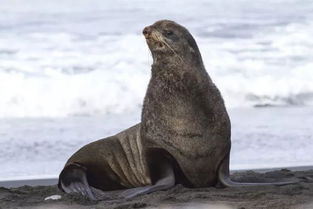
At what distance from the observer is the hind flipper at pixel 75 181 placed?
5707 mm

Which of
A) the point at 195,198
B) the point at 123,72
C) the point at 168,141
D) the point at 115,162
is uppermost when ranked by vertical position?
A: the point at 123,72

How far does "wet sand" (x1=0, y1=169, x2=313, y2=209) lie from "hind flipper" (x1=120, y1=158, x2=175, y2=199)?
0.17 feet

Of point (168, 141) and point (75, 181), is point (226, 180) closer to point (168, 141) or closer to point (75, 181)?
point (168, 141)

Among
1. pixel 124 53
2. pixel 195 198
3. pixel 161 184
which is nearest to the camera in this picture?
pixel 195 198

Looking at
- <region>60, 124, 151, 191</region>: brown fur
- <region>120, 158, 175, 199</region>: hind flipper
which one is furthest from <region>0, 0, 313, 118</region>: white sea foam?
<region>120, 158, 175, 199</region>: hind flipper

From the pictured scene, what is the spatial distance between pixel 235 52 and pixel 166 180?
8.75 metres

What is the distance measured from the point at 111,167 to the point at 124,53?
8.29 m

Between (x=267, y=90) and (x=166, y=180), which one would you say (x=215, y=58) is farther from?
(x=166, y=180)

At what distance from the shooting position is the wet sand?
16.4 ft

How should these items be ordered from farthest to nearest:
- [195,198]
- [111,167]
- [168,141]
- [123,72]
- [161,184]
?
[123,72], [111,167], [168,141], [161,184], [195,198]

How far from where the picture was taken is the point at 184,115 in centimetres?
585

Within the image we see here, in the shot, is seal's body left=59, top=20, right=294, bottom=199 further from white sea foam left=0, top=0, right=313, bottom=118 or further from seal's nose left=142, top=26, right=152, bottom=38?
white sea foam left=0, top=0, right=313, bottom=118

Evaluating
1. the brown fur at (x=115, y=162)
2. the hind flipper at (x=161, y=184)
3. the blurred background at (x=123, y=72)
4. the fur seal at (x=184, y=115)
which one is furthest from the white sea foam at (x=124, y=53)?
the hind flipper at (x=161, y=184)

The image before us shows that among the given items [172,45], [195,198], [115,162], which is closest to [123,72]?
[115,162]
